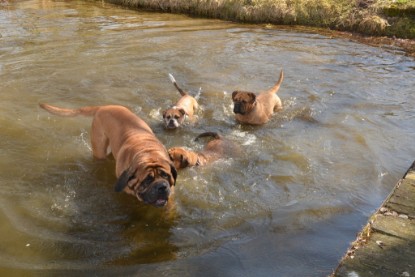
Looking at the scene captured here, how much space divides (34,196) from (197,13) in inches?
474

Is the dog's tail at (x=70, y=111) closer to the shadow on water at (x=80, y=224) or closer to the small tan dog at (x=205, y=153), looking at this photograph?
the shadow on water at (x=80, y=224)

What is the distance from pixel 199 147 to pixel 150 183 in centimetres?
238

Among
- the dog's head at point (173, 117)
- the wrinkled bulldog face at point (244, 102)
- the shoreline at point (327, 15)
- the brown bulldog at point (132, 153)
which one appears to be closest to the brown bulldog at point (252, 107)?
the wrinkled bulldog face at point (244, 102)

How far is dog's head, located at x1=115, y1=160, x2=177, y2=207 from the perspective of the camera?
12.5 feet

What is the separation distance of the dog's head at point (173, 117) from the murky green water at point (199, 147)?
141mm

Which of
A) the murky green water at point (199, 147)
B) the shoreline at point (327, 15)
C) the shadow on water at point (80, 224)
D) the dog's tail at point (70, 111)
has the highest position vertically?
the shoreline at point (327, 15)

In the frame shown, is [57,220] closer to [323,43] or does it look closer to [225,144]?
[225,144]

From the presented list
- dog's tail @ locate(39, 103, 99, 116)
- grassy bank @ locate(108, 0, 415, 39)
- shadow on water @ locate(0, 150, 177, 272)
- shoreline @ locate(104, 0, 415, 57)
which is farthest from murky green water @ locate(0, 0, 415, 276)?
grassy bank @ locate(108, 0, 415, 39)

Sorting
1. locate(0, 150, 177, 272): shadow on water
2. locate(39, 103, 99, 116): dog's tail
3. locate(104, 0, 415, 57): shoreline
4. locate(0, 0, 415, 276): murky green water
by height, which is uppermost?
locate(104, 0, 415, 57): shoreline

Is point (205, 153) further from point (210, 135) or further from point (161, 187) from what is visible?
point (161, 187)

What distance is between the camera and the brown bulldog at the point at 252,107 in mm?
6703

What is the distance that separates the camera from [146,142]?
4.50 meters

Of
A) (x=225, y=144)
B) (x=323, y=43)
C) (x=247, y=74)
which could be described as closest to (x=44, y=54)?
(x=247, y=74)

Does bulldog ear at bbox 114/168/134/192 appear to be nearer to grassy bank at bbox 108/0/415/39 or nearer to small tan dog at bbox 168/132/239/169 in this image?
small tan dog at bbox 168/132/239/169
